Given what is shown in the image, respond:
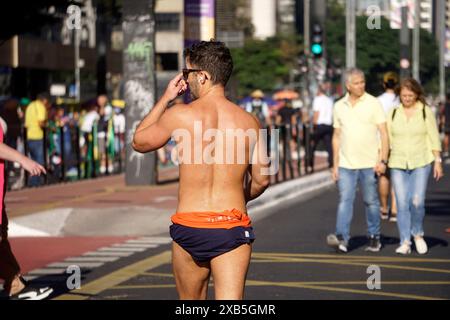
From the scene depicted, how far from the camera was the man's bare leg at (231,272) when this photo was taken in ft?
24.5

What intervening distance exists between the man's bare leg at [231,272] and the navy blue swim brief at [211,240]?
31 mm

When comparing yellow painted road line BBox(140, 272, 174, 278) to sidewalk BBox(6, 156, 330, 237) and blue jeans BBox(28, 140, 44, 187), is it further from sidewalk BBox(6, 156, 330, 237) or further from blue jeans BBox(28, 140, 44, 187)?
blue jeans BBox(28, 140, 44, 187)

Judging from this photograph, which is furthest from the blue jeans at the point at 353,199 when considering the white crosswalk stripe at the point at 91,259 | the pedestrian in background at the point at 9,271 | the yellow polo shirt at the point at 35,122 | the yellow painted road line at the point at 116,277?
the yellow polo shirt at the point at 35,122

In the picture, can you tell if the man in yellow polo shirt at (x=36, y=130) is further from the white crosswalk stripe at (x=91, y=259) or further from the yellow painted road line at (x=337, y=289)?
the yellow painted road line at (x=337, y=289)

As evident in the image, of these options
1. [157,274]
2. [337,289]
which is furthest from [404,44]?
[337,289]

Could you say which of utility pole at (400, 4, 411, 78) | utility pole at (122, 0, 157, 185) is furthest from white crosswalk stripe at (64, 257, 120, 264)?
utility pole at (400, 4, 411, 78)

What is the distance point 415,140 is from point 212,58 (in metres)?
7.97

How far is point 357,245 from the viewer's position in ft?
53.6

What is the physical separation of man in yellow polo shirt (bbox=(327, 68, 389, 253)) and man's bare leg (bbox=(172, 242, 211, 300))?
302 inches

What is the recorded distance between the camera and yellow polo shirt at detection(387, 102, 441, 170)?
1522cm

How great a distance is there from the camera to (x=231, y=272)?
753 centimetres

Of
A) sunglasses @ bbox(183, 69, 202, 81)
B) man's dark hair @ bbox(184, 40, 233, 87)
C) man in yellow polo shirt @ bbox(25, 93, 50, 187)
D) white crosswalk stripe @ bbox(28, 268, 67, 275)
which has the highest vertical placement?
man's dark hair @ bbox(184, 40, 233, 87)

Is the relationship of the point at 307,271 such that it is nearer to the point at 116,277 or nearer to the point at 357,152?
the point at 116,277
